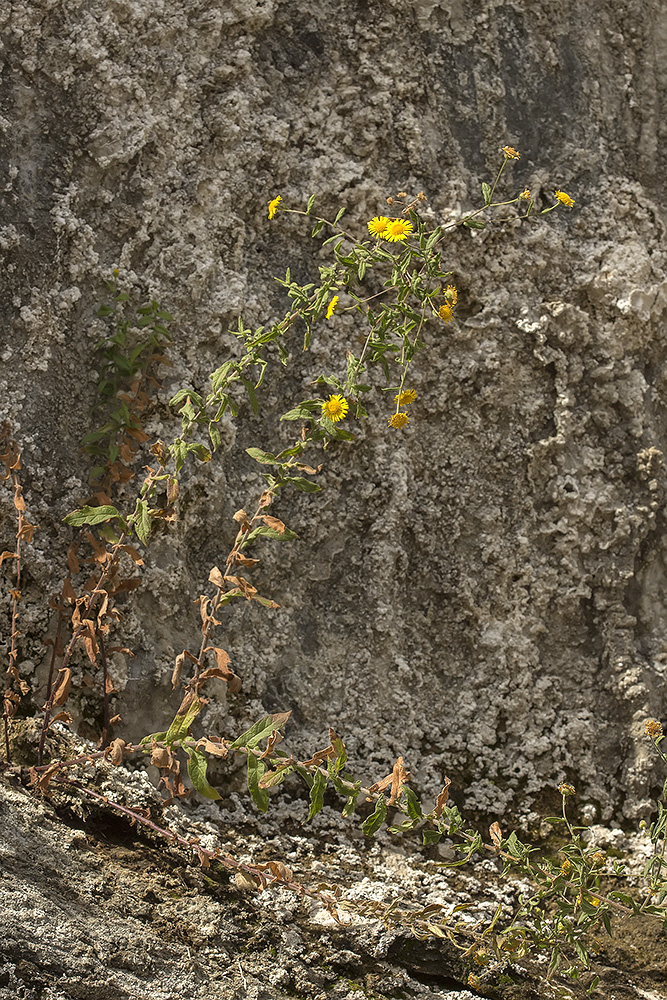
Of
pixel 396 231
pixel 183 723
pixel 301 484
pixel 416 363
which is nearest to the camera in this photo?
pixel 183 723

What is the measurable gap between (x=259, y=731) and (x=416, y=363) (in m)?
1.48

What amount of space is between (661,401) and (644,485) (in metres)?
0.31

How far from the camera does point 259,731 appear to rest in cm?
176

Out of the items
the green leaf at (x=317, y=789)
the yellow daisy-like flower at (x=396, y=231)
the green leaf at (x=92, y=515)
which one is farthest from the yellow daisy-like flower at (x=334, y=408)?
the green leaf at (x=317, y=789)

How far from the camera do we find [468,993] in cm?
208

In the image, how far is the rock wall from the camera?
8.09ft

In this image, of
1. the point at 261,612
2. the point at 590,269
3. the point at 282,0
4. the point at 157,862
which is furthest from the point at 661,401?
the point at 157,862

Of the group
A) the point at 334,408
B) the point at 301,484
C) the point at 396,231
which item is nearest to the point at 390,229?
the point at 396,231

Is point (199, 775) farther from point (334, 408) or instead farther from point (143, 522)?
point (334, 408)

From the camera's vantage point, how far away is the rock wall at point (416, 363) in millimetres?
2465

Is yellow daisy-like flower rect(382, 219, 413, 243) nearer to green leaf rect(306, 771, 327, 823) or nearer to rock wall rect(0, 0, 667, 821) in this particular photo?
rock wall rect(0, 0, 667, 821)

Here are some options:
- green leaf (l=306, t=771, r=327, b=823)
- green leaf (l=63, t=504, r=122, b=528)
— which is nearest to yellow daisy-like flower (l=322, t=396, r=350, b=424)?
green leaf (l=63, t=504, r=122, b=528)

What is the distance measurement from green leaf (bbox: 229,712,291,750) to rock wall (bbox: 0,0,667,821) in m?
0.71

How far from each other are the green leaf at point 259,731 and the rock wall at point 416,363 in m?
0.71
